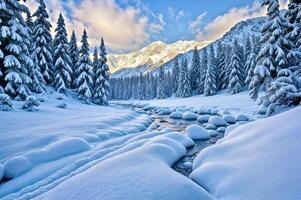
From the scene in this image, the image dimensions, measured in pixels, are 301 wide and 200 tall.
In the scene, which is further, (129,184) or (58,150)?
(58,150)

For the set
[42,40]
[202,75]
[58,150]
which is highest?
[42,40]

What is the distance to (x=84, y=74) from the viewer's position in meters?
31.8

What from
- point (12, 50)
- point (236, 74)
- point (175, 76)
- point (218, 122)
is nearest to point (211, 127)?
point (218, 122)

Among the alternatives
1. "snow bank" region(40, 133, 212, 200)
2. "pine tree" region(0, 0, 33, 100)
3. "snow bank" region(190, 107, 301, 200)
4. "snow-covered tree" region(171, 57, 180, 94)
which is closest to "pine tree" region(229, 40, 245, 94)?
"snow-covered tree" region(171, 57, 180, 94)

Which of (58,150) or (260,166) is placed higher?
(260,166)

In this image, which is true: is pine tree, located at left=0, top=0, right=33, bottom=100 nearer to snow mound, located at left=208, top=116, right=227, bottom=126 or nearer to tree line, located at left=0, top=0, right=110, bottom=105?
tree line, located at left=0, top=0, right=110, bottom=105

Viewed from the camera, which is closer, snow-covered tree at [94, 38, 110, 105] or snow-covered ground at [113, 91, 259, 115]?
snow-covered ground at [113, 91, 259, 115]

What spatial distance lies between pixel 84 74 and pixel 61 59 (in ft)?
12.3

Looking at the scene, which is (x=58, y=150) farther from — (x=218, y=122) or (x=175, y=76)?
(x=175, y=76)

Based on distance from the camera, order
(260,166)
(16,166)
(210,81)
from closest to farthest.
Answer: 1. (260,166)
2. (16,166)
3. (210,81)

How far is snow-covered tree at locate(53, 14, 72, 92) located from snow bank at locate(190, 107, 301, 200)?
27547 millimetres

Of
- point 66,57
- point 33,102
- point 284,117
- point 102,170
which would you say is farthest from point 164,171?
point 66,57

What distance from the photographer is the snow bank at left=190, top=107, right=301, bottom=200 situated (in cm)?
363

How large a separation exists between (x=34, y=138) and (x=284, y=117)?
8645 millimetres
